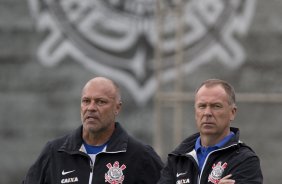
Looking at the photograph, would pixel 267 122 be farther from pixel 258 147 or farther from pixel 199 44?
pixel 199 44

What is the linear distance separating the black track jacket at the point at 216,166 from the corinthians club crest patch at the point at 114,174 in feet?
1.41

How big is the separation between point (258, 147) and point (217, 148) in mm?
5758

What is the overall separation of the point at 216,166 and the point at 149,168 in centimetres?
76

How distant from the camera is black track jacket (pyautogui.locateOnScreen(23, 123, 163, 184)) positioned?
237 inches

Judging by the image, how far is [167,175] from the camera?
18.4 ft

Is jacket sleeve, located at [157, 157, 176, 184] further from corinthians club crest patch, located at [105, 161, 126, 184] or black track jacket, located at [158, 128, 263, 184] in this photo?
corinthians club crest patch, located at [105, 161, 126, 184]

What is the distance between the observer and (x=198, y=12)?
11344mm

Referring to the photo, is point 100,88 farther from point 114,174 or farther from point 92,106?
point 114,174

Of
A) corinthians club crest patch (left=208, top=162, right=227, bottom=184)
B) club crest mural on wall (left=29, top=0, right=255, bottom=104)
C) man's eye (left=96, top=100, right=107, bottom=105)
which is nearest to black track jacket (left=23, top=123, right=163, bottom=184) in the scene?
man's eye (left=96, top=100, right=107, bottom=105)

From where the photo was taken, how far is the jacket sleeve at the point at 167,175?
557 centimetres

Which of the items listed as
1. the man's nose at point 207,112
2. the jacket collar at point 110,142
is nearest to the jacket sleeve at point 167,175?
the man's nose at point 207,112

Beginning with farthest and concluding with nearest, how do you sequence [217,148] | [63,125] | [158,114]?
[63,125]
[158,114]
[217,148]

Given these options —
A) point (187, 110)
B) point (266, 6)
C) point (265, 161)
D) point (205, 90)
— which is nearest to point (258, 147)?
point (265, 161)

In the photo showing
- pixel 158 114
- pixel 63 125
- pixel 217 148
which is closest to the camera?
pixel 217 148
